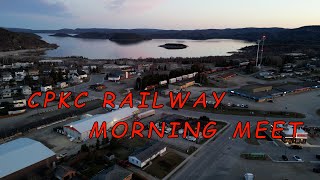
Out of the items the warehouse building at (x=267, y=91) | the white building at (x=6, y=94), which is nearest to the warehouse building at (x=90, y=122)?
the warehouse building at (x=267, y=91)

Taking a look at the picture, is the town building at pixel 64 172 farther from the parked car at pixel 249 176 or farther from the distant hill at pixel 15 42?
the distant hill at pixel 15 42

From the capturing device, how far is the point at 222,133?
14.9 meters

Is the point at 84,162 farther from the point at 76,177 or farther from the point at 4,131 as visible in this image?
the point at 4,131

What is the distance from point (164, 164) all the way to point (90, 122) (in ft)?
18.2

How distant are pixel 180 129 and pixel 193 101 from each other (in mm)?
5934

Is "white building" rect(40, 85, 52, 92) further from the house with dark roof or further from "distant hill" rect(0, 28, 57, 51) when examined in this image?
"distant hill" rect(0, 28, 57, 51)

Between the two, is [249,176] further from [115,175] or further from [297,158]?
[115,175]

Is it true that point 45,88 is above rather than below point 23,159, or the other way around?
above

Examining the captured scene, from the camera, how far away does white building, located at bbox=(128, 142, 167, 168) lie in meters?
11.3

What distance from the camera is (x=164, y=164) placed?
1155 centimetres

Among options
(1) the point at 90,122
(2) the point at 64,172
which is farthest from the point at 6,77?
(2) the point at 64,172

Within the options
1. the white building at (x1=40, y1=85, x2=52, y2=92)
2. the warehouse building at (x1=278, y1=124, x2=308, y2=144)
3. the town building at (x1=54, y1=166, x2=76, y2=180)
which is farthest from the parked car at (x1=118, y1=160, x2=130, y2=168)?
the white building at (x1=40, y1=85, x2=52, y2=92)

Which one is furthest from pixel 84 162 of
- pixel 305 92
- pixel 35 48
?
pixel 35 48

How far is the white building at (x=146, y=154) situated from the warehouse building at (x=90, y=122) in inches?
144
